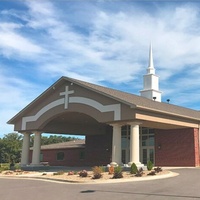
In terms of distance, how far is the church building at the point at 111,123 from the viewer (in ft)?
75.3

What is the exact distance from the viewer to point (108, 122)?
2352 cm

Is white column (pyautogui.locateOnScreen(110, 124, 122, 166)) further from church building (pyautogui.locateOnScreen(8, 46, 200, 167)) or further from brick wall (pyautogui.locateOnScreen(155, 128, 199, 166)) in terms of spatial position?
brick wall (pyautogui.locateOnScreen(155, 128, 199, 166))

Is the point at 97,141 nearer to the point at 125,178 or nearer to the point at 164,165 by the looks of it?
the point at 164,165

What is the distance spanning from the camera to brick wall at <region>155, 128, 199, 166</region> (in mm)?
27125

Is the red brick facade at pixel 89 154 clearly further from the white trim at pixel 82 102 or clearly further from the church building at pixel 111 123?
the white trim at pixel 82 102

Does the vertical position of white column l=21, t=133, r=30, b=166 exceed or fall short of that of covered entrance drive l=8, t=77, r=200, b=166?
it falls short

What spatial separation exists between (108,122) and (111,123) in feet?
0.75

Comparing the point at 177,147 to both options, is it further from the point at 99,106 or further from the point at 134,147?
the point at 99,106

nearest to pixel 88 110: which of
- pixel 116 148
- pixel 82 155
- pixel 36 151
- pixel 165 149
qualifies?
pixel 116 148

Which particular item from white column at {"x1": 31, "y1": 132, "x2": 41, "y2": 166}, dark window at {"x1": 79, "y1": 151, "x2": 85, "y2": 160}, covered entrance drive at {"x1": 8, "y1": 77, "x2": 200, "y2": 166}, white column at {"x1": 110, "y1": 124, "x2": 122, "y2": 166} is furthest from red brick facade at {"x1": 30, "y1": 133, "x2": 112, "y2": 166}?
white column at {"x1": 110, "y1": 124, "x2": 122, "y2": 166}

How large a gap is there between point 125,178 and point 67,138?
77535mm

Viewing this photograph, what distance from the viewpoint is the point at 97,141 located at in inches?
1412

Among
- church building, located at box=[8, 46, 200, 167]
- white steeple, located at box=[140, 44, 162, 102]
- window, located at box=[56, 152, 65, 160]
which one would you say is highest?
white steeple, located at box=[140, 44, 162, 102]

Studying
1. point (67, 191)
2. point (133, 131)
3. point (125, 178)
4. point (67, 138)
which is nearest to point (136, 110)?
point (133, 131)
